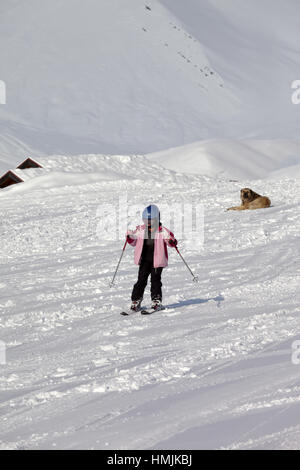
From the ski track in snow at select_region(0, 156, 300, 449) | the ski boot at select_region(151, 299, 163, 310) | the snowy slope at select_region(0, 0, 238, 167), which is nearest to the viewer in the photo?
the ski track in snow at select_region(0, 156, 300, 449)

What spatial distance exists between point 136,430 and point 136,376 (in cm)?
113

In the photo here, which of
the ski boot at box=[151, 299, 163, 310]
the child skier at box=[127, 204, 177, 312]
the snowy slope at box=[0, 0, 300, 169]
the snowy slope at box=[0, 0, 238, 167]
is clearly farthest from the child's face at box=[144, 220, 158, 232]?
the snowy slope at box=[0, 0, 238, 167]

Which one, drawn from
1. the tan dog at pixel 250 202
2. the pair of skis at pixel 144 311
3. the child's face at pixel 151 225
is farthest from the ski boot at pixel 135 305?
the tan dog at pixel 250 202

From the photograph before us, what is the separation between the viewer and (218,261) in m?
11.8

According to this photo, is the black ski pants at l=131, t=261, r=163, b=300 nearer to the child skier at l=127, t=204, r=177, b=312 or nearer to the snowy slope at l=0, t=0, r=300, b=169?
the child skier at l=127, t=204, r=177, b=312

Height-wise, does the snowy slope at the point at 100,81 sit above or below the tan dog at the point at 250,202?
above

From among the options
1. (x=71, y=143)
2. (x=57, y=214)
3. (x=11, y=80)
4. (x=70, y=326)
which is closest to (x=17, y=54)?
(x=11, y=80)

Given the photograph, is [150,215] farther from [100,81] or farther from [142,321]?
[100,81]

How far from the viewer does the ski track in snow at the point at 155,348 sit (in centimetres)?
459

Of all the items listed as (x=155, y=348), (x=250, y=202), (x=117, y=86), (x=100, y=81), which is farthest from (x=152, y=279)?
(x=100, y=81)

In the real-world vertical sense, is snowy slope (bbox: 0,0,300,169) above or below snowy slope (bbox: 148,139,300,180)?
above

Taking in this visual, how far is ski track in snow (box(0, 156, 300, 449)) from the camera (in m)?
4.59

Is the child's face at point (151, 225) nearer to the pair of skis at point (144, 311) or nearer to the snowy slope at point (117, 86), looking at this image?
the pair of skis at point (144, 311)

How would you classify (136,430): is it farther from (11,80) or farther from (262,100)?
(262,100)
